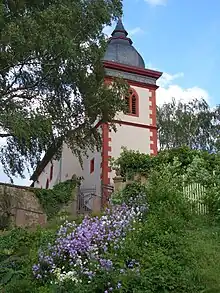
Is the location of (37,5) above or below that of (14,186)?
above

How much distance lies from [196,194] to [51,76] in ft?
20.4

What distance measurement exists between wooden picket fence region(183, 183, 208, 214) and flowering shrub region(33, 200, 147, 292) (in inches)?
113

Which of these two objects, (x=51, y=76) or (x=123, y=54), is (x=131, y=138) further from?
(x=51, y=76)

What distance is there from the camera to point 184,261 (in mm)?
7754

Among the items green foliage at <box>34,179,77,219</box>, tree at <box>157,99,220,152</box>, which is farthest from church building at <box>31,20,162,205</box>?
tree at <box>157,99,220,152</box>

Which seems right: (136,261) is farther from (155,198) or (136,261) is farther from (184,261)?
(155,198)

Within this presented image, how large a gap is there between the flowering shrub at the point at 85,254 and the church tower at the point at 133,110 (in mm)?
13539

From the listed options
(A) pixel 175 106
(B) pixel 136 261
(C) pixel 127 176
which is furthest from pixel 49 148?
(A) pixel 175 106

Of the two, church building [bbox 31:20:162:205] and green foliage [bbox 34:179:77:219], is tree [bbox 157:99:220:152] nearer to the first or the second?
church building [bbox 31:20:162:205]

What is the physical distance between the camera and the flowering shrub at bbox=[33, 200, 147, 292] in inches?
287

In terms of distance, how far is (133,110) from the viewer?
2527 centimetres

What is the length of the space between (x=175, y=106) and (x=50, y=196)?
19.6m

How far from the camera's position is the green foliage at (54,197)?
61.9ft

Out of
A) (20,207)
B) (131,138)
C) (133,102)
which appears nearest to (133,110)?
(133,102)
